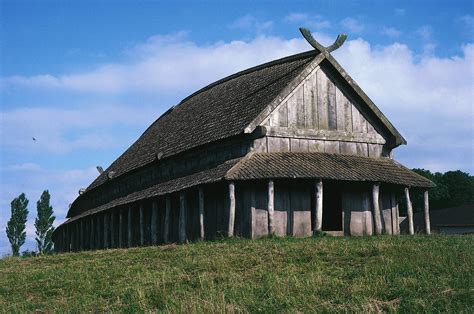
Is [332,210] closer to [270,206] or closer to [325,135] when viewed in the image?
[325,135]

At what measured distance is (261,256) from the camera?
56.3ft

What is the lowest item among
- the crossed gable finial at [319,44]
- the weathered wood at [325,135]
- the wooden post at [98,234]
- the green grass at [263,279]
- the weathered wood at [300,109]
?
the green grass at [263,279]

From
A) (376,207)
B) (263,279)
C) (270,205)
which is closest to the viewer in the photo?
(263,279)

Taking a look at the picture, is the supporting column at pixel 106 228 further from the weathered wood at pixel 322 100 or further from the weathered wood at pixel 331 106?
the weathered wood at pixel 331 106

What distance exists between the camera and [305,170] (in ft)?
77.8

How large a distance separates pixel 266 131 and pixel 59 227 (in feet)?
→ 104

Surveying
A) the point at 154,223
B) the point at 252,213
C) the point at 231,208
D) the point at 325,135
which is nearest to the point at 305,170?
the point at 252,213

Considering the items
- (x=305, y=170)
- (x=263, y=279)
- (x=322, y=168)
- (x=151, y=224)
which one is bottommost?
(x=263, y=279)

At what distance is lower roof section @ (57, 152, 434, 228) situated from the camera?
919 inches

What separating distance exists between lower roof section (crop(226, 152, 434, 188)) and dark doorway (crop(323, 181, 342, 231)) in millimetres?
2308

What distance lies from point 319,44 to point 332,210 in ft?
24.6

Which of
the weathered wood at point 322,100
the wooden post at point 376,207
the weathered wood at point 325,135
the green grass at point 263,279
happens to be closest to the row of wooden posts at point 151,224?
the wooden post at point 376,207

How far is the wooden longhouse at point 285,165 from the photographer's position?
24188 mm

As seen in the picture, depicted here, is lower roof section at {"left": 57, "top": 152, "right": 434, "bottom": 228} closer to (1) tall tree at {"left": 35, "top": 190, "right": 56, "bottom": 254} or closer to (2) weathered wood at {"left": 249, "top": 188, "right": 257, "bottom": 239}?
(2) weathered wood at {"left": 249, "top": 188, "right": 257, "bottom": 239}
